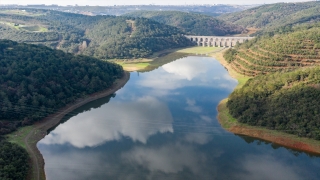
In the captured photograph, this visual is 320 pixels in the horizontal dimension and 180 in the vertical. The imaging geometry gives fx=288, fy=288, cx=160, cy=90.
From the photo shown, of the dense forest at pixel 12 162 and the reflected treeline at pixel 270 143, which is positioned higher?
the dense forest at pixel 12 162

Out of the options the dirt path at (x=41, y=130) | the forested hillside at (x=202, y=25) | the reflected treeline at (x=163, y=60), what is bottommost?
the dirt path at (x=41, y=130)

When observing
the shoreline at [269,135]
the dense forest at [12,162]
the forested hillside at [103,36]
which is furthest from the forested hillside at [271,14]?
the dense forest at [12,162]

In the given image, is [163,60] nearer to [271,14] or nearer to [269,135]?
[269,135]

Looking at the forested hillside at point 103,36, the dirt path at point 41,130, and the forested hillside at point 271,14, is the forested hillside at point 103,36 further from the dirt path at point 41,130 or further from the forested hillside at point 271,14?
the forested hillside at point 271,14

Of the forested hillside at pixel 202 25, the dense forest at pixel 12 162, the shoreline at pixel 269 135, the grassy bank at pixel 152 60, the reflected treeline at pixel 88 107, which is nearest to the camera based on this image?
the dense forest at pixel 12 162

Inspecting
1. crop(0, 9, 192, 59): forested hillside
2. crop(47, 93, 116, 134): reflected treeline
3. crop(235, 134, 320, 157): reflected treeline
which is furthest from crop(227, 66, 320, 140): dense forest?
crop(0, 9, 192, 59): forested hillside

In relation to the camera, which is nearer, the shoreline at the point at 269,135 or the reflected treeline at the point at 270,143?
the reflected treeline at the point at 270,143

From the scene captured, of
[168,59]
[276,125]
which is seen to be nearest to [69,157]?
[276,125]

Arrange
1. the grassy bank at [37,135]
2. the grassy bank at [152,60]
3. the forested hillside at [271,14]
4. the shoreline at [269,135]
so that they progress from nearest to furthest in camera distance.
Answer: the grassy bank at [37,135] < the shoreline at [269,135] < the grassy bank at [152,60] < the forested hillside at [271,14]
